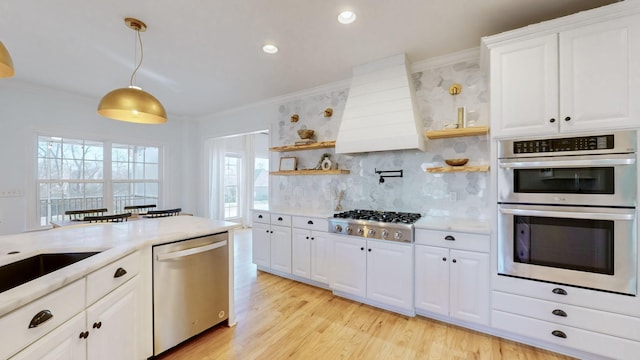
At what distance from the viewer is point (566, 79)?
1.93 meters

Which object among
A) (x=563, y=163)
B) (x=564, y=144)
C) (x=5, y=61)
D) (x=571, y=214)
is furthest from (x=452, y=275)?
(x=5, y=61)

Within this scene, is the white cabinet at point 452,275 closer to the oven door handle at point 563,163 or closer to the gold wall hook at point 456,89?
the oven door handle at point 563,163

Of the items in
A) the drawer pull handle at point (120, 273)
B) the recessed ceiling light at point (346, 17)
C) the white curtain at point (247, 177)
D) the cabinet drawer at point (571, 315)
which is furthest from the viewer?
the white curtain at point (247, 177)

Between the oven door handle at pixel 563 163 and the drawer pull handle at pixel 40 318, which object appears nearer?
the drawer pull handle at pixel 40 318

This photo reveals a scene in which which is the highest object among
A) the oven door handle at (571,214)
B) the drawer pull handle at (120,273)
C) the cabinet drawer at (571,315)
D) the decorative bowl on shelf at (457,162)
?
the decorative bowl on shelf at (457,162)

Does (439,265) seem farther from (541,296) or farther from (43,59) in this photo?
(43,59)

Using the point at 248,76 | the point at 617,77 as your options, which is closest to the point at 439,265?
the point at 617,77

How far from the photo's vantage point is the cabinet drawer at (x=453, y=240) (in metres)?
2.23

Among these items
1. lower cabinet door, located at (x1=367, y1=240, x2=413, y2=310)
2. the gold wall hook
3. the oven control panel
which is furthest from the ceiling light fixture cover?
the gold wall hook

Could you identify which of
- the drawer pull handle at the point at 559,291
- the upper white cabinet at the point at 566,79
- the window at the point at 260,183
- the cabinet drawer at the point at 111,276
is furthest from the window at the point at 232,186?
the drawer pull handle at the point at 559,291

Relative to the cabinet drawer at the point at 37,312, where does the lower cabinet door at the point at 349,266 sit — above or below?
below

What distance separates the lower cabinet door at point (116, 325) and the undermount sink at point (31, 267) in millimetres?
334

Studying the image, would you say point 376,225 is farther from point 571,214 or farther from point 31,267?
point 31,267

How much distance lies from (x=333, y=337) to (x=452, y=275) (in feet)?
3.82
